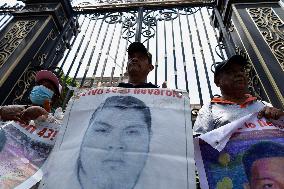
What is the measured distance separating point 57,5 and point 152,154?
4826 mm

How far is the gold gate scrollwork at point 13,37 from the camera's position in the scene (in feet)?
15.5

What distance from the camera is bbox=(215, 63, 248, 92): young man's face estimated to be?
8.90 ft

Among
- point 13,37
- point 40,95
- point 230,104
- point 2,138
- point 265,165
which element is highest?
point 13,37

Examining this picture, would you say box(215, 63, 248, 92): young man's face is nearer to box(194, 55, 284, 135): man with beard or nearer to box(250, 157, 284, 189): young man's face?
box(194, 55, 284, 135): man with beard

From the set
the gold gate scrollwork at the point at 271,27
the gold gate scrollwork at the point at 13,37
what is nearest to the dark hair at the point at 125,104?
the gold gate scrollwork at the point at 271,27

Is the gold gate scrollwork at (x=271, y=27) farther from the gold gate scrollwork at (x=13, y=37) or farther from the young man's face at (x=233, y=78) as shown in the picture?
the gold gate scrollwork at (x=13, y=37)

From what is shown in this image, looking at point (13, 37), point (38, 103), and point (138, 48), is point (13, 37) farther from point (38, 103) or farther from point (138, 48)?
point (138, 48)

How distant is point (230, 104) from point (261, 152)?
632 millimetres

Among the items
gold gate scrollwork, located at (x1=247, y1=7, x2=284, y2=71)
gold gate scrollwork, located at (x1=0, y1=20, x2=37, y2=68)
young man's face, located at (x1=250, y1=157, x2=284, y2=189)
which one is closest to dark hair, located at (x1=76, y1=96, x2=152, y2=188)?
young man's face, located at (x1=250, y1=157, x2=284, y2=189)

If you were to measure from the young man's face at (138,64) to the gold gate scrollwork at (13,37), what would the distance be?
8.11 ft

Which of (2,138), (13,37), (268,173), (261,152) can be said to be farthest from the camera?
(13,37)

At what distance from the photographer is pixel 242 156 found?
2018 millimetres

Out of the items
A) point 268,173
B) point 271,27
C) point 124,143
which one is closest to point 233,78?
point 268,173

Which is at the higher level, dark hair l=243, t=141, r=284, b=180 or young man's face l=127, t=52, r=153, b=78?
young man's face l=127, t=52, r=153, b=78
